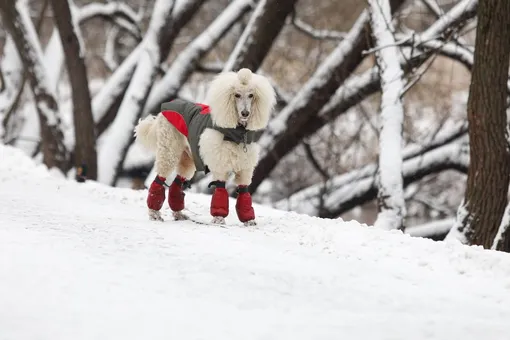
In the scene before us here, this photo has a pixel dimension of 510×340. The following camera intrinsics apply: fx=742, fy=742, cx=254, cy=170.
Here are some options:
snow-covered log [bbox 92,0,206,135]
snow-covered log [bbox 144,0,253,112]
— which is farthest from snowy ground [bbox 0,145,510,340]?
snow-covered log [bbox 92,0,206,135]

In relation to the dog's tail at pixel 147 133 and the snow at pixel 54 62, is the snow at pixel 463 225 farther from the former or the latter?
the snow at pixel 54 62

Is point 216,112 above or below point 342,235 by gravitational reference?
above

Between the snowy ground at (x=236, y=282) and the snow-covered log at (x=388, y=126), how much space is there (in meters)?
2.70

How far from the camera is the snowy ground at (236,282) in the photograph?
3750mm

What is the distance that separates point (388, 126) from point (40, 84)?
24.5 feet

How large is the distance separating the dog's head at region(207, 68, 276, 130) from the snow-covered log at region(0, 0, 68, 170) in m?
8.37

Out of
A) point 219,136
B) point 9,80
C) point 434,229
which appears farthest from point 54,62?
point 219,136

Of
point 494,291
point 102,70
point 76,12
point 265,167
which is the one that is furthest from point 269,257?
point 102,70

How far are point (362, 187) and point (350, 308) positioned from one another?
925 cm

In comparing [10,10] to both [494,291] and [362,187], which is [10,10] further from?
[494,291]

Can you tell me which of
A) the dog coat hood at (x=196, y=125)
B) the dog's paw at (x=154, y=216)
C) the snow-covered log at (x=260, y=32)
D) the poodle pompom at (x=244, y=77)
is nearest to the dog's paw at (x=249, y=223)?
the dog coat hood at (x=196, y=125)

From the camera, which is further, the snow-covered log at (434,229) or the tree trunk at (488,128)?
the snow-covered log at (434,229)

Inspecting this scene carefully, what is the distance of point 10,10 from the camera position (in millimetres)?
13453

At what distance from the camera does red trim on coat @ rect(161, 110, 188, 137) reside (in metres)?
6.95
